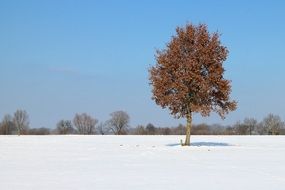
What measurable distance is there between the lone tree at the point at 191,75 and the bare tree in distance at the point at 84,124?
455ft

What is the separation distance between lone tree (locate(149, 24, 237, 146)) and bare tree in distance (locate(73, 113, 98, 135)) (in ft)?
455

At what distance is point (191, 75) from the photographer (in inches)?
1880

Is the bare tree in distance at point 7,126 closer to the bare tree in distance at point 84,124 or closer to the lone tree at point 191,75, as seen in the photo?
the bare tree in distance at point 84,124

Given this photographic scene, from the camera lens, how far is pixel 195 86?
4872cm

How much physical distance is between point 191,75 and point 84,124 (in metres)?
145

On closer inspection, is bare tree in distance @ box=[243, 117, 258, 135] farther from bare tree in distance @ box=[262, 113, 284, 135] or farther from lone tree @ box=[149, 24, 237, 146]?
lone tree @ box=[149, 24, 237, 146]

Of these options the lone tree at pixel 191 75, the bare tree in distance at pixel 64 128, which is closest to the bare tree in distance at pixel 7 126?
the bare tree in distance at pixel 64 128

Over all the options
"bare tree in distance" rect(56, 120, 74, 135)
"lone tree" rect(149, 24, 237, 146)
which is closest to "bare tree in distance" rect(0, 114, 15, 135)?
"bare tree in distance" rect(56, 120, 74, 135)

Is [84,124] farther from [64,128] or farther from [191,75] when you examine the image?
[191,75]

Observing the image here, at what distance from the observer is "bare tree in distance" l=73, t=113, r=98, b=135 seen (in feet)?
615

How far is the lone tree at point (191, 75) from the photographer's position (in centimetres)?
4834
